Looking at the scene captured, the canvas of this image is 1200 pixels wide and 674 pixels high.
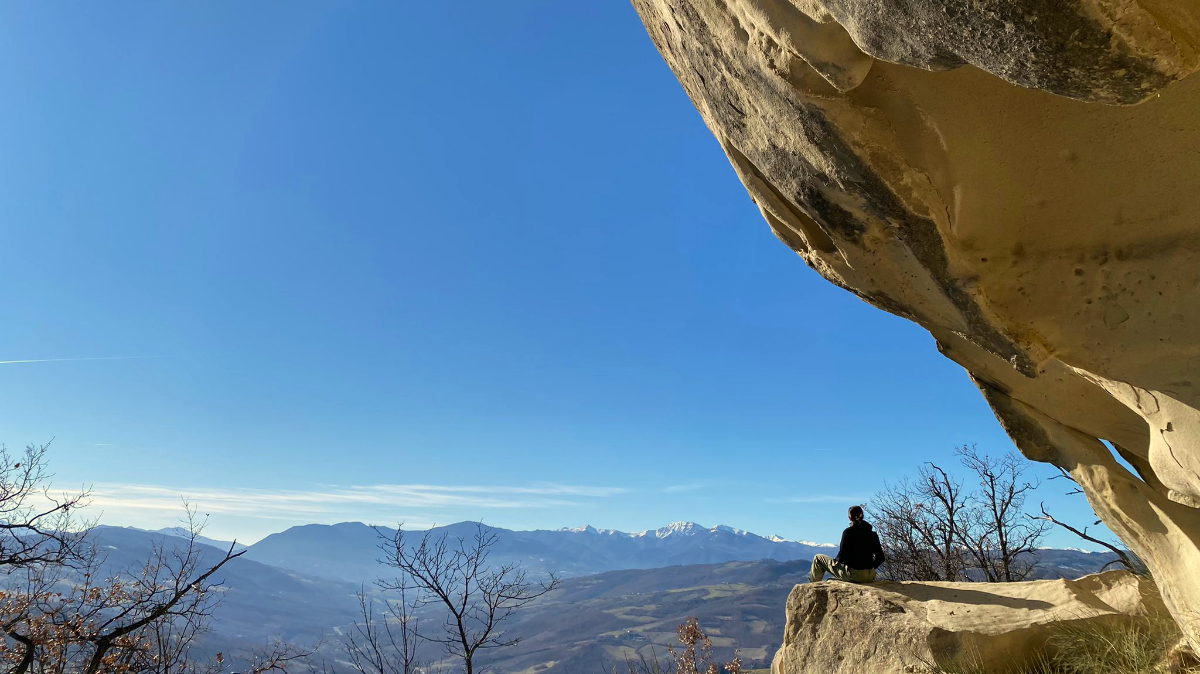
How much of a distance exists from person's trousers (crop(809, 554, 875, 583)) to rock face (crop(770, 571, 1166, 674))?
0.34m

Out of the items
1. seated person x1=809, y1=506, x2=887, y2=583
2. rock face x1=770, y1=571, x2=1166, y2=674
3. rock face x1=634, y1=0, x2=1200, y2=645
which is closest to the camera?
rock face x1=634, y1=0, x2=1200, y2=645

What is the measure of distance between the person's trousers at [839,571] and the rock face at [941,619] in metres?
0.34

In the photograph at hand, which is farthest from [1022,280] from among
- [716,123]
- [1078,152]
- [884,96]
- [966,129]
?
[716,123]

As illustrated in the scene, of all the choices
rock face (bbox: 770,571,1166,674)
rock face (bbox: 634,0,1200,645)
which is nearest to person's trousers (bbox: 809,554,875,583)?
rock face (bbox: 770,571,1166,674)

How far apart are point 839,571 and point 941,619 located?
2389 millimetres

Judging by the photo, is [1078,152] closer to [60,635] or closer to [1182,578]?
[1182,578]

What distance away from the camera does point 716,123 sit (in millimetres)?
6613

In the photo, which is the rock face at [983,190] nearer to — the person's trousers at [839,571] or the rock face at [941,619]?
the rock face at [941,619]

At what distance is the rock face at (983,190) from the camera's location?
14.5ft

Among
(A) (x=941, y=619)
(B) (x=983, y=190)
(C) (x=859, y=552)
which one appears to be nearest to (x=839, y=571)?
(C) (x=859, y=552)

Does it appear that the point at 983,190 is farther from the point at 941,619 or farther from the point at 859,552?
the point at 859,552

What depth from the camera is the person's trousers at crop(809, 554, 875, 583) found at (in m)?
10.5

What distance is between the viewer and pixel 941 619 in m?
8.55

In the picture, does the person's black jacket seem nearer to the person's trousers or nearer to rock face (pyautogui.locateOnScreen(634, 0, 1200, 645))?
the person's trousers
